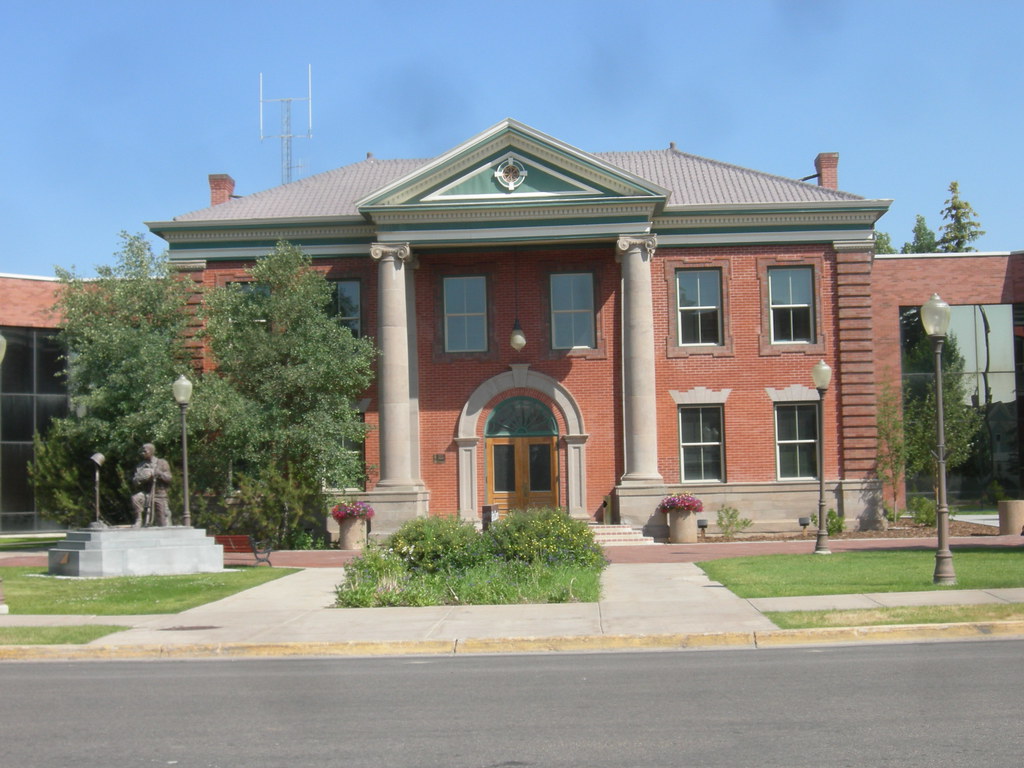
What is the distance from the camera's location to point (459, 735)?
8555mm

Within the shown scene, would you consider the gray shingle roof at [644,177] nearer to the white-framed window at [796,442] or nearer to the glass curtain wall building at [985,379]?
the white-framed window at [796,442]

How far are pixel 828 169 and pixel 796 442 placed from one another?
8.73 metres

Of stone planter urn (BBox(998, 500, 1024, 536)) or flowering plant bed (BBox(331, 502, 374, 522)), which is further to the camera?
flowering plant bed (BBox(331, 502, 374, 522))

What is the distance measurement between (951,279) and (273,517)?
2346 centimetres

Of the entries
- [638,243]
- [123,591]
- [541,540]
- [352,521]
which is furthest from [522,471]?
[123,591]

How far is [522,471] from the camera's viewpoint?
31.9 metres

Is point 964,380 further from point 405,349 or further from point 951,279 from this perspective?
point 405,349

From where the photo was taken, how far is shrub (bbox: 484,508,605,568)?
18.6 meters

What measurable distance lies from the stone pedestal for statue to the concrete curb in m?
8.75

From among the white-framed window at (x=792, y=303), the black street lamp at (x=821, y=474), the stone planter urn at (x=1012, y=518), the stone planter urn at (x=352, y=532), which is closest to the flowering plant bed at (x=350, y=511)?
the stone planter urn at (x=352, y=532)

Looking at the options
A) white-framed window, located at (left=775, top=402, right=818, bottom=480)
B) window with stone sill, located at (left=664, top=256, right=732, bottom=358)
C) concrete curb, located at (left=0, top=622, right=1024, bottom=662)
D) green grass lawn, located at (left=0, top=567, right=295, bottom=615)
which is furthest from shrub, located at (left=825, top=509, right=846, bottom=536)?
concrete curb, located at (left=0, top=622, right=1024, bottom=662)

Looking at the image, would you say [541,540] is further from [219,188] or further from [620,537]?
[219,188]

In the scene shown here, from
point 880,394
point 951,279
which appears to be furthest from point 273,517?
point 951,279

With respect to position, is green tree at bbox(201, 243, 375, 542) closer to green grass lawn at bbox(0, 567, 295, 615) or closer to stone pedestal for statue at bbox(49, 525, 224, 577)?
stone pedestal for statue at bbox(49, 525, 224, 577)
